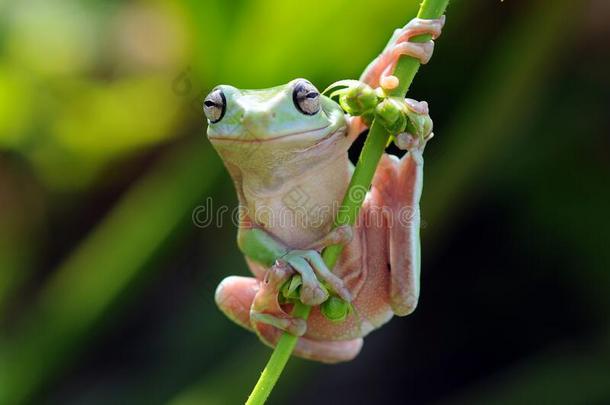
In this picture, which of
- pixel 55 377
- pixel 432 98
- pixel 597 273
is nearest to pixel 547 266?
pixel 597 273

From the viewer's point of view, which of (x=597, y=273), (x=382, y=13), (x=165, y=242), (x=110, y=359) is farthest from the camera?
(x=110, y=359)

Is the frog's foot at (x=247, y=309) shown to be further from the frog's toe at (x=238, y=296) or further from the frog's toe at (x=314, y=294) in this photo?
the frog's toe at (x=314, y=294)

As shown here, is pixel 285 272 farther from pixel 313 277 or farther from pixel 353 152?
pixel 353 152

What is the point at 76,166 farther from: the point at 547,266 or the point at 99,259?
the point at 547,266

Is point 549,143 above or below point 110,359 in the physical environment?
above

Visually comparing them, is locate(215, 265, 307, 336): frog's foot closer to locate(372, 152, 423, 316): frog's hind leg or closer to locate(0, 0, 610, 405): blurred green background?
locate(372, 152, 423, 316): frog's hind leg

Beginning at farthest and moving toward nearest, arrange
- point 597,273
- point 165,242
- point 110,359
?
1. point 110,359
2. point 597,273
3. point 165,242

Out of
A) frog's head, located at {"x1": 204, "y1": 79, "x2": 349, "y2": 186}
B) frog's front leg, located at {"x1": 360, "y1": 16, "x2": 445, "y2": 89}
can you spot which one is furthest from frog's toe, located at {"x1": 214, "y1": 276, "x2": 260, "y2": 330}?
frog's front leg, located at {"x1": 360, "y1": 16, "x2": 445, "y2": 89}
